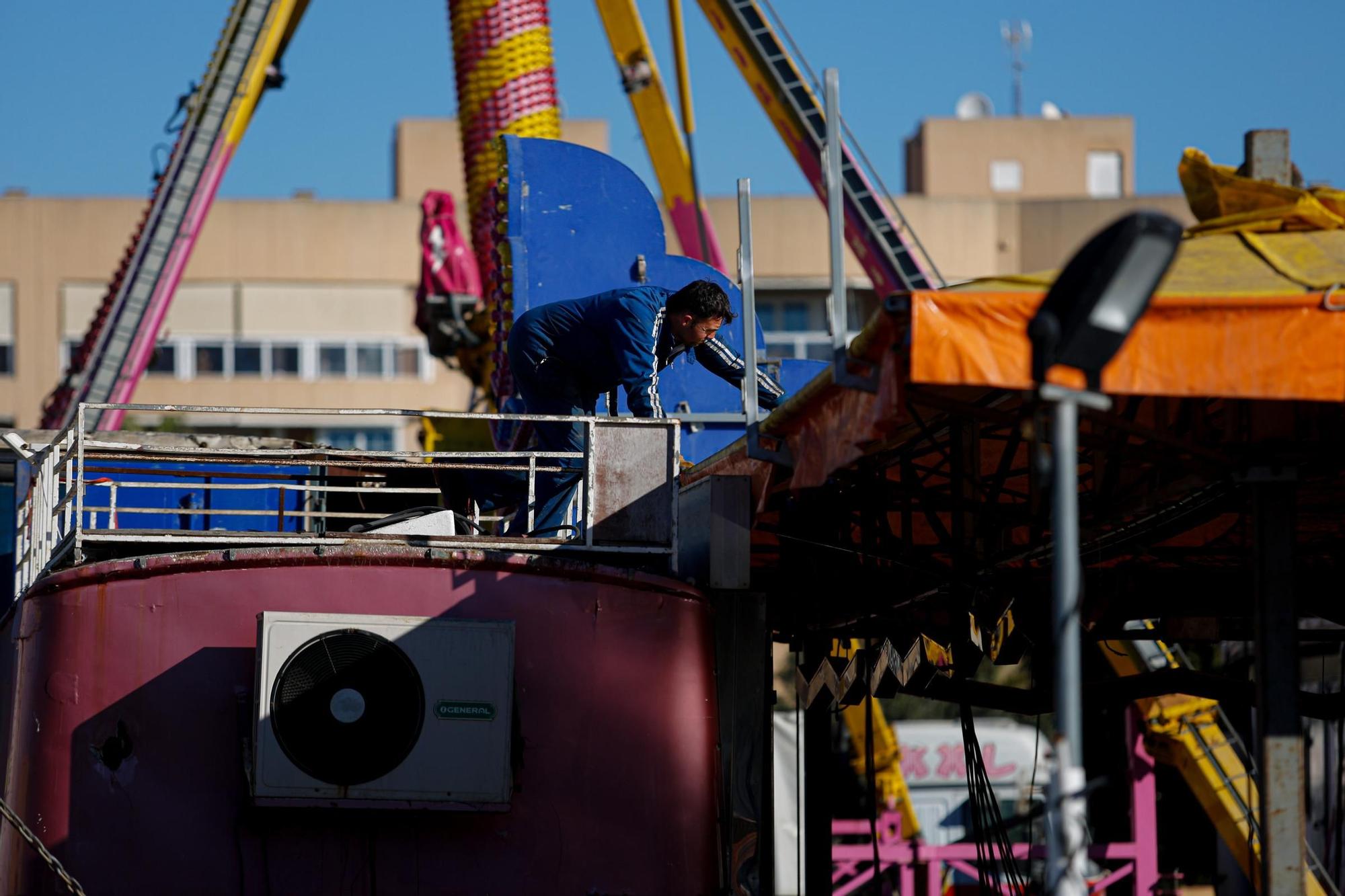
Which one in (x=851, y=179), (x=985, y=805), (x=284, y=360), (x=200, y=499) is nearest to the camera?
(x=985, y=805)

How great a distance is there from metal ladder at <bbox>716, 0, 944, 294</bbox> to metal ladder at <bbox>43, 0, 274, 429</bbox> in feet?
21.3

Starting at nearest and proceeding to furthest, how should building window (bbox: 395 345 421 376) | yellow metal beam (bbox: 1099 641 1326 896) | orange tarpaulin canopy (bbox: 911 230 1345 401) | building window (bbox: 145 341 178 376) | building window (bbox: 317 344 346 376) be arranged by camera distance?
orange tarpaulin canopy (bbox: 911 230 1345 401) < yellow metal beam (bbox: 1099 641 1326 896) < building window (bbox: 145 341 178 376) < building window (bbox: 317 344 346 376) < building window (bbox: 395 345 421 376)

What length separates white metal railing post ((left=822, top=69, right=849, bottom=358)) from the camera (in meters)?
8.26

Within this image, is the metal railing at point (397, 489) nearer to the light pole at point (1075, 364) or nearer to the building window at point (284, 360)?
the light pole at point (1075, 364)

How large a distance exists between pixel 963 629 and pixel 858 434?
491 cm

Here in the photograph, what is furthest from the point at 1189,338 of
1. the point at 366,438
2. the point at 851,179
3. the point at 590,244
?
the point at 366,438

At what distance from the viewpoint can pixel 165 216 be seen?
2430cm

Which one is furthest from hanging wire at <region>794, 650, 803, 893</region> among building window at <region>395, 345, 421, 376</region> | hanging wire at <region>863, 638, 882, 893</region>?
building window at <region>395, 345, 421, 376</region>

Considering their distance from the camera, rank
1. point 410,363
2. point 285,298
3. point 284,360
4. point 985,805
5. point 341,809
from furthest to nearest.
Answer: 1. point 410,363
2. point 284,360
3. point 285,298
4. point 985,805
5. point 341,809

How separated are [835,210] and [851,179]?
47.9 feet

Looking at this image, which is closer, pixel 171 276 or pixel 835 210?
pixel 835 210

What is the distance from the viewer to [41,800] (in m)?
9.91

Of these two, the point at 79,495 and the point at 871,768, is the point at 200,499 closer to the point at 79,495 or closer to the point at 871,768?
the point at 79,495

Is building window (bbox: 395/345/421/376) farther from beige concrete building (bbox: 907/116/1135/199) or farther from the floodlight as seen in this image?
the floodlight
